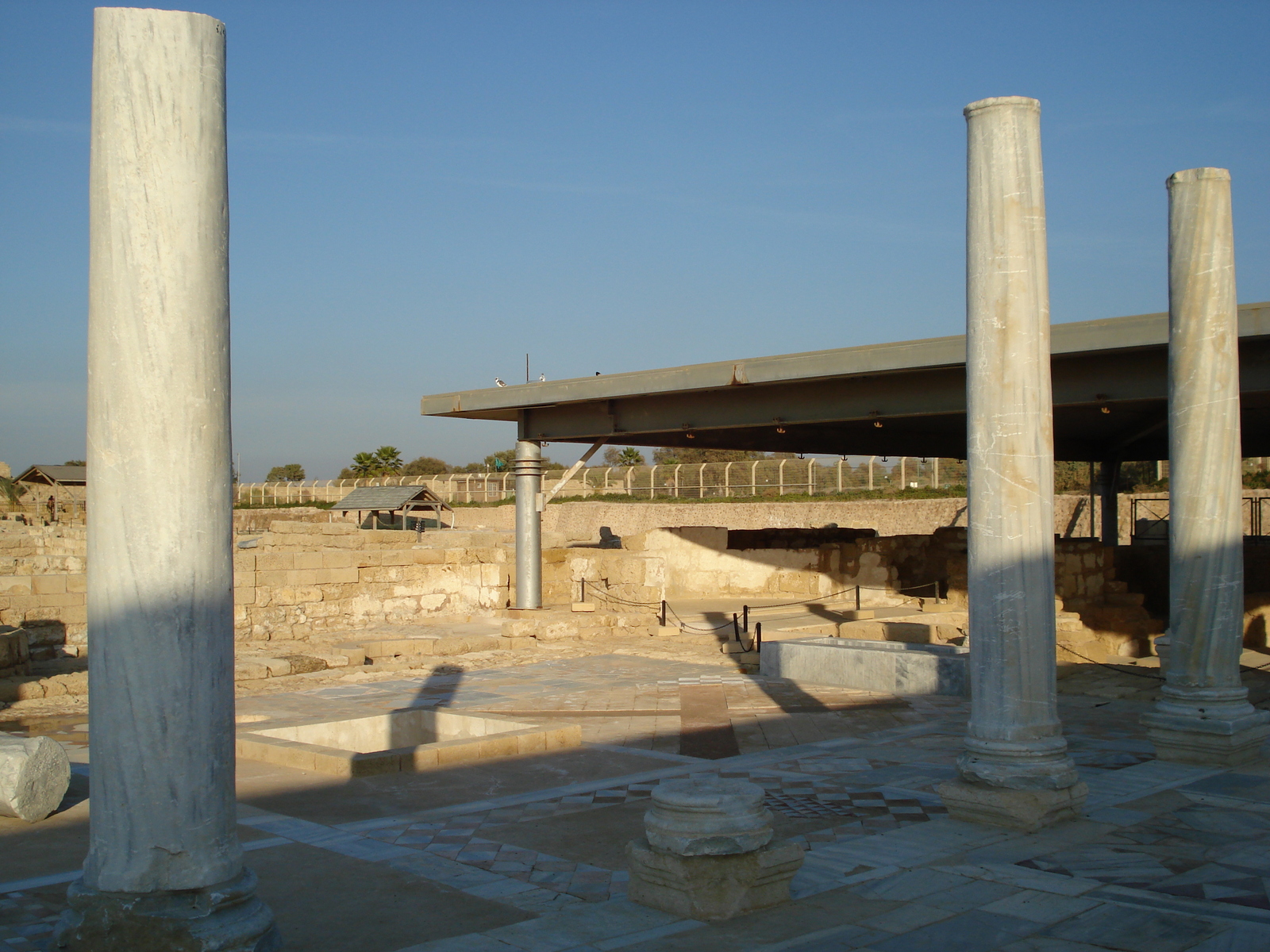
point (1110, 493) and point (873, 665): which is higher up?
point (1110, 493)

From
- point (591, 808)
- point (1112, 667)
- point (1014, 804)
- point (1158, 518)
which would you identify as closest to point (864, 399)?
point (1112, 667)

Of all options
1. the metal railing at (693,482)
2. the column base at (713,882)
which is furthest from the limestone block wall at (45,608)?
the metal railing at (693,482)

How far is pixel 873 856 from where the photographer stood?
17.4 ft

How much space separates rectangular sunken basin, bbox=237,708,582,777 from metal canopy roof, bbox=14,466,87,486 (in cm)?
3569

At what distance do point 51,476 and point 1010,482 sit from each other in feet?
140

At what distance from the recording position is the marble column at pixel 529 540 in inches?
706

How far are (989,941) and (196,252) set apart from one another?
3.73 metres

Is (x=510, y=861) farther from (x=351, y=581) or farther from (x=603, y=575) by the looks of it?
(x=603, y=575)

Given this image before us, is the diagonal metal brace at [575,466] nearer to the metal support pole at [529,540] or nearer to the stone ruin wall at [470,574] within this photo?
the metal support pole at [529,540]

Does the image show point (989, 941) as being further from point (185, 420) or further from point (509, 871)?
point (185, 420)

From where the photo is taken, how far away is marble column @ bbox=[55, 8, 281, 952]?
354 centimetres

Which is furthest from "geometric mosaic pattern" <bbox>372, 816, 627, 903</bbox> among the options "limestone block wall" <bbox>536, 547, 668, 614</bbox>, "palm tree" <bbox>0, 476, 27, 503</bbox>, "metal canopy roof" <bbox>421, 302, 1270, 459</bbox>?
"palm tree" <bbox>0, 476, 27, 503</bbox>

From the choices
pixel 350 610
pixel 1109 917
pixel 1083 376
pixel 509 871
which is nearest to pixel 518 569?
pixel 350 610

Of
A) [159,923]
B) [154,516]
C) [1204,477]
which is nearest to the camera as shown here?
[159,923]
